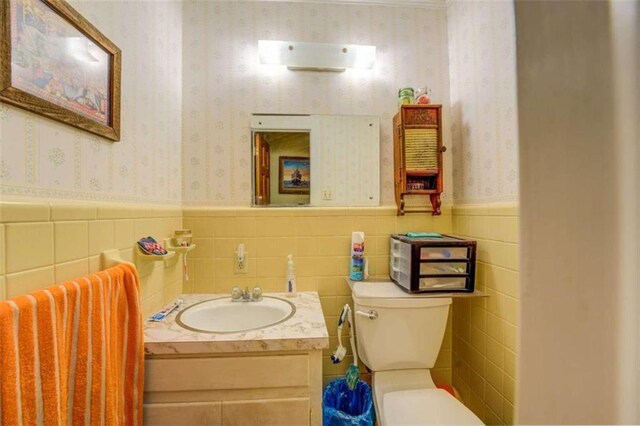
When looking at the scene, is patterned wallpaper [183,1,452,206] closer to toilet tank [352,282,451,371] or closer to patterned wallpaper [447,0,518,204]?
patterned wallpaper [447,0,518,204]

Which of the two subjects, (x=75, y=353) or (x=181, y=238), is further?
(x=181, y=238)

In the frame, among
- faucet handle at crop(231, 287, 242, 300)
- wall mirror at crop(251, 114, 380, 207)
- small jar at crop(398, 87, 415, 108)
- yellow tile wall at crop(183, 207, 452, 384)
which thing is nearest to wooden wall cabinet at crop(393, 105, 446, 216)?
small jar at crop(398, 87, 415, 108)

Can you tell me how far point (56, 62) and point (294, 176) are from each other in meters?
0.92

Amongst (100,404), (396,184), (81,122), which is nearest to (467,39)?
(396,184)

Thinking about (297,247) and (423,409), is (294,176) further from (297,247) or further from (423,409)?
(423,409)

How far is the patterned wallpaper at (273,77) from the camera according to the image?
1.37 meters

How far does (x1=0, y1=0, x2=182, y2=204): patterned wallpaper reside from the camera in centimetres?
59

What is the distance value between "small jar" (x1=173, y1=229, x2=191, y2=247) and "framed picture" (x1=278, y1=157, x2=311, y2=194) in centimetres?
49

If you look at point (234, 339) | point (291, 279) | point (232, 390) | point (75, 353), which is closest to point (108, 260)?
point (75, 353)

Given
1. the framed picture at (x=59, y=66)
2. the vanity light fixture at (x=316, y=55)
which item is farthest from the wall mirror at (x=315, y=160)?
the framed picture at (x=59, y=66)

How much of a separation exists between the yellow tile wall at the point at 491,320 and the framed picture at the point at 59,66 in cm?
145

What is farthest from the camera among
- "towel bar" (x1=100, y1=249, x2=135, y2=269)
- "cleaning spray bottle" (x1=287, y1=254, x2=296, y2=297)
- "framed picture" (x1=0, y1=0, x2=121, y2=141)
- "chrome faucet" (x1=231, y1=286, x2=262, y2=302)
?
"cleaning spray bottle" (x1=287, y1=254, x2=296, y2=297)

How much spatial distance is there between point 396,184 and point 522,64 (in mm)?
1217

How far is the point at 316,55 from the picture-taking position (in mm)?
1393
